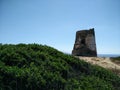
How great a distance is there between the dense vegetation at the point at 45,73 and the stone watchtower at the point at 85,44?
17.9 metres

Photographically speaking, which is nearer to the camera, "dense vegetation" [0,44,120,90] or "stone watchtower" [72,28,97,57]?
"dense vegetation" [0,44,120,90]

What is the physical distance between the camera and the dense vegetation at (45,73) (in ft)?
32.8

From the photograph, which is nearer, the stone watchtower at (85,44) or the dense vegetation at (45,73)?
the dense vegetation at (45,73)

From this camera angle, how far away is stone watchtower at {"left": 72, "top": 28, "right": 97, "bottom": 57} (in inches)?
1282

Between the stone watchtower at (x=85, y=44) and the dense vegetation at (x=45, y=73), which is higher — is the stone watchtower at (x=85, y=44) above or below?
above

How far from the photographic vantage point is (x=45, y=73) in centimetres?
1079

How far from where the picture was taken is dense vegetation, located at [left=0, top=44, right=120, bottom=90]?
9.99 metres

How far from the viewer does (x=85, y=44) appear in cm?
3269

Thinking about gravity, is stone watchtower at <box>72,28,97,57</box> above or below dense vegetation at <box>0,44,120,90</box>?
above

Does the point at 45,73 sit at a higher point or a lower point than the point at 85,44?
lower

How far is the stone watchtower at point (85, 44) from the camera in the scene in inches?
1282

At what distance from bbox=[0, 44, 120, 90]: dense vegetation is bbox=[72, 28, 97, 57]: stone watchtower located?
17924 mm

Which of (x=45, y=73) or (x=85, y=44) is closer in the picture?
(x=45, y=73)

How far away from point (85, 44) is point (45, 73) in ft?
73.0
